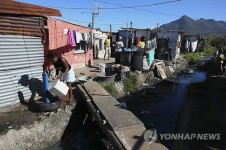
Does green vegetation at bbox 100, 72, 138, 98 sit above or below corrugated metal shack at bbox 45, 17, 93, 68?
below

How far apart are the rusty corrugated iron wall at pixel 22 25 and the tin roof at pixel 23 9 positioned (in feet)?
0.82

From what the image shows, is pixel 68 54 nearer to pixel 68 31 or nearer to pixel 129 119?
pixel 68 31

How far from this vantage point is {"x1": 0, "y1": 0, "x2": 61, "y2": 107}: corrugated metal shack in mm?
8656

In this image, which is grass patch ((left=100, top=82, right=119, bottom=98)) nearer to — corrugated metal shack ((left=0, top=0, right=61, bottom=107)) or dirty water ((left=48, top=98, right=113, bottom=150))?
dirty water ((left=48, top=98, right=113, bottom=150))

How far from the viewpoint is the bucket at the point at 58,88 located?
28.2ft

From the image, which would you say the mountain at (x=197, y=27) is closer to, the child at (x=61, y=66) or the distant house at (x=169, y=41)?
the distant house at (x=169, y=41)

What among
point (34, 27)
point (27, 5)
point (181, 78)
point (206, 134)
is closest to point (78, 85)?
point (34, 27)

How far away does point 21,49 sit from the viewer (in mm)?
9281

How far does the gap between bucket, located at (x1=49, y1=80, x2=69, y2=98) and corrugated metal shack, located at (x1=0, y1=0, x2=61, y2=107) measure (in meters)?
1.32

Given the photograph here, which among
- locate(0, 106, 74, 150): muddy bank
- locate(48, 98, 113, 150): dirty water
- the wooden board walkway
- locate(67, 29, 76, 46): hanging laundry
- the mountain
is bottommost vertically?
locate(48, 98, 113, 150): dirty water

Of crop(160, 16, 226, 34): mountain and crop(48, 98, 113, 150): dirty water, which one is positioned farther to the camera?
crop(160, 16, 226, 34): mountain

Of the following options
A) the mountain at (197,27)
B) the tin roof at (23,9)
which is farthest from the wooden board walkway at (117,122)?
the mountain at (197,27)
